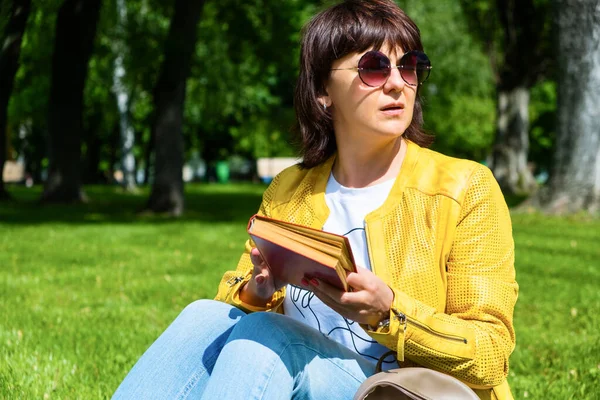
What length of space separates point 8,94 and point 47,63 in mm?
5536

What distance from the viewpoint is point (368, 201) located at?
2.72 meters

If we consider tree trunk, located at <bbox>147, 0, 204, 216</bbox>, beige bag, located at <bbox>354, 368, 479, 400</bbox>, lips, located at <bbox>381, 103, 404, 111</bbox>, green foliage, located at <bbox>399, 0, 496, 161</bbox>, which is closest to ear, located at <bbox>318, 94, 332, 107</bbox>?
lips, located at <bbox>381, 103, 404, 111</bbox>

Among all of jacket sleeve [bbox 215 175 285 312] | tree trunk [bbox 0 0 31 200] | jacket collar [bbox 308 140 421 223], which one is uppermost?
tree trunk [bbox 0 0 31 200]

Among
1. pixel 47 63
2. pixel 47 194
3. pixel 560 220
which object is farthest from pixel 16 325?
pixel 47 63

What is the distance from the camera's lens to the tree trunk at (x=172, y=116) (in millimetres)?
14914

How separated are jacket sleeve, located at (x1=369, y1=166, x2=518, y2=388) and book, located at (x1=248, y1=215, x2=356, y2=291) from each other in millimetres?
242

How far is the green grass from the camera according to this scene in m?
4.27

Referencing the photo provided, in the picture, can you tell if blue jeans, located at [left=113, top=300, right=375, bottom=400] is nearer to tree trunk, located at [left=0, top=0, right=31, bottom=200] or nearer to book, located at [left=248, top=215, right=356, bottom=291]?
book, located at [left=248, top=215, right=356, bottom=291]

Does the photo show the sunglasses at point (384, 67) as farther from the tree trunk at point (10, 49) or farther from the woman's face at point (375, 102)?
the tree trunk at point (10, 49)

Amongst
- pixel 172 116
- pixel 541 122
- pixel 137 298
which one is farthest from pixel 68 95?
pixel 541 122

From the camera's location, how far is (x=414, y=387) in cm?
212

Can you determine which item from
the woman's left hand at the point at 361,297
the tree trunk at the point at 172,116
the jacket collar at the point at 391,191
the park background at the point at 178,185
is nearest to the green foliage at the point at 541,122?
the park background at the point at 178,185

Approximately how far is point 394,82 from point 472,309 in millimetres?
813

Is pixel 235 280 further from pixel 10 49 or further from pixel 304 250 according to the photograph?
pixel 10 49
